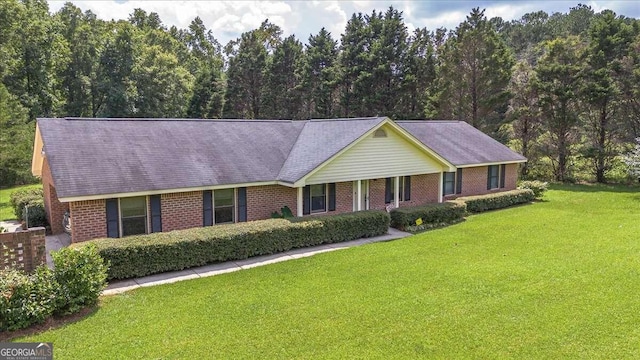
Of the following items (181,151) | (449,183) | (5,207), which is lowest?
(5,207)

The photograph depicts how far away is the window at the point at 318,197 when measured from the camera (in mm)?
17031

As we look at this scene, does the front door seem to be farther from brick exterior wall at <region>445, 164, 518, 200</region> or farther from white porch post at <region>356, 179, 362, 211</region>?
brick exterior wall at <region>445, 164, 518, 200</region>

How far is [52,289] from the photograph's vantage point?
8305 mm

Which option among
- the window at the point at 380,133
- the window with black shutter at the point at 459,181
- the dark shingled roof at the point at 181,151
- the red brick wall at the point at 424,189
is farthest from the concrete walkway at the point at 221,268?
the window with black shutter at the point at 459,181

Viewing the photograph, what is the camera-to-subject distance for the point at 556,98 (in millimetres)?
31172

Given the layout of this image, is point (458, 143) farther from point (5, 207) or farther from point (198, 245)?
point (5, 207)

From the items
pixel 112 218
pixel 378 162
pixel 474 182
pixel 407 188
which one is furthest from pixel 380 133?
pixel 112 218

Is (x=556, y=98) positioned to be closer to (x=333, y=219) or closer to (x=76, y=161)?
(x=333, y=219)

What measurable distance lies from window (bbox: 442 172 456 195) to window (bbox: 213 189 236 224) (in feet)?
36.4

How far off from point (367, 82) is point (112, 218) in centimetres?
3055

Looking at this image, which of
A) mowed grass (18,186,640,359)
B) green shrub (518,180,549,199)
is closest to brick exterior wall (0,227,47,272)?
mowed grass (18,186,640,359)

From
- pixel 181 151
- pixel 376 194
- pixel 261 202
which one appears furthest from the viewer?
pixel 376 194

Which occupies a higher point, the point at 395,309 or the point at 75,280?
the point at 75,280

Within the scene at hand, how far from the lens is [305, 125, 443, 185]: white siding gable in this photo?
1623cm
